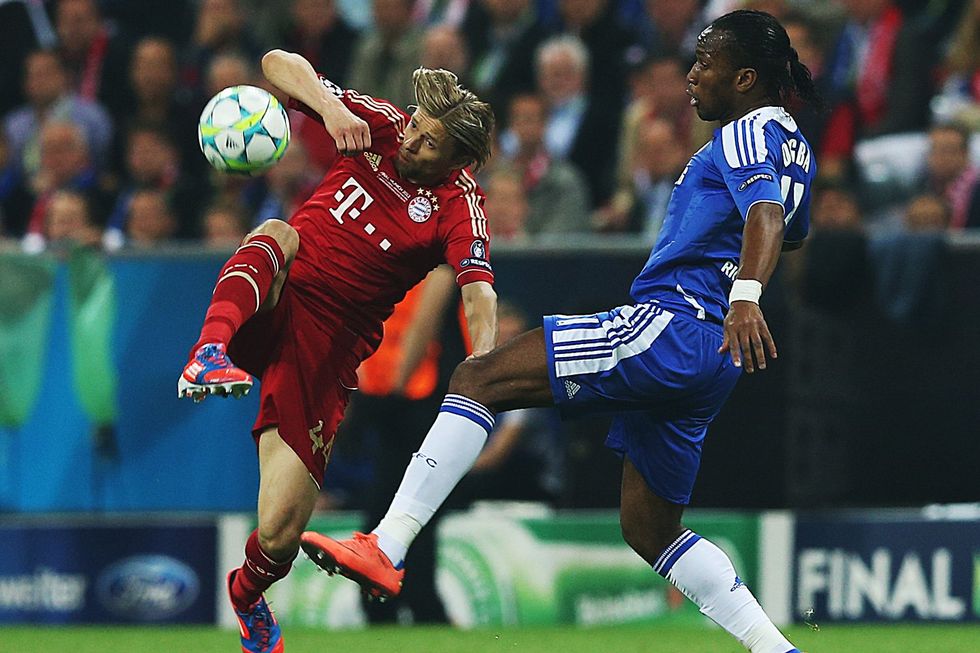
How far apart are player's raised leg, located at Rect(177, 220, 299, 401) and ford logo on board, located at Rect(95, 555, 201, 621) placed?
12.5 feet

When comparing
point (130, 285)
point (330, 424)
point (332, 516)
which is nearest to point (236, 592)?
point (330, 424)

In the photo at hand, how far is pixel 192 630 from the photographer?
9648mm

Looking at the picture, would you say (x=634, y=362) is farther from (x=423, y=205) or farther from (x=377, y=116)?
(x=377, y=116)

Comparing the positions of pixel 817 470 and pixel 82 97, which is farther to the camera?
pixel 82 97

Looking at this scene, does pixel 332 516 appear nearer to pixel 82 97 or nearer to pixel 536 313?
pixel 536 313

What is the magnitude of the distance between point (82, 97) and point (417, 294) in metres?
4.55

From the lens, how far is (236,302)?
618 cm

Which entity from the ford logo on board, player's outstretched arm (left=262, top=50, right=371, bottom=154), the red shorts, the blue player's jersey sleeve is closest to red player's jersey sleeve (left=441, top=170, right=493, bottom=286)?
player's outstretched arm (left=262, top=50, right=371, bottom=154)

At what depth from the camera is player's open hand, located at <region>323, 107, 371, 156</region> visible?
6.21 meters

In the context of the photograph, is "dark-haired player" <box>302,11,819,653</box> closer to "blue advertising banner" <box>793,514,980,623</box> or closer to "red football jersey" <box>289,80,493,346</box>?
"red football jersey" <box>289,80,493,346</box>

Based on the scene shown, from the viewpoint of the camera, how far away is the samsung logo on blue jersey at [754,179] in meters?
5.63

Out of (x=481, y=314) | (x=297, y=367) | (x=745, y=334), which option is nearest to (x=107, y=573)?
(x=297, y=367)

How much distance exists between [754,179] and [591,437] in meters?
4.05

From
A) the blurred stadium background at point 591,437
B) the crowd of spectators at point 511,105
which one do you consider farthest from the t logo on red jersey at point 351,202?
the crowd of spectators at point 511,105
